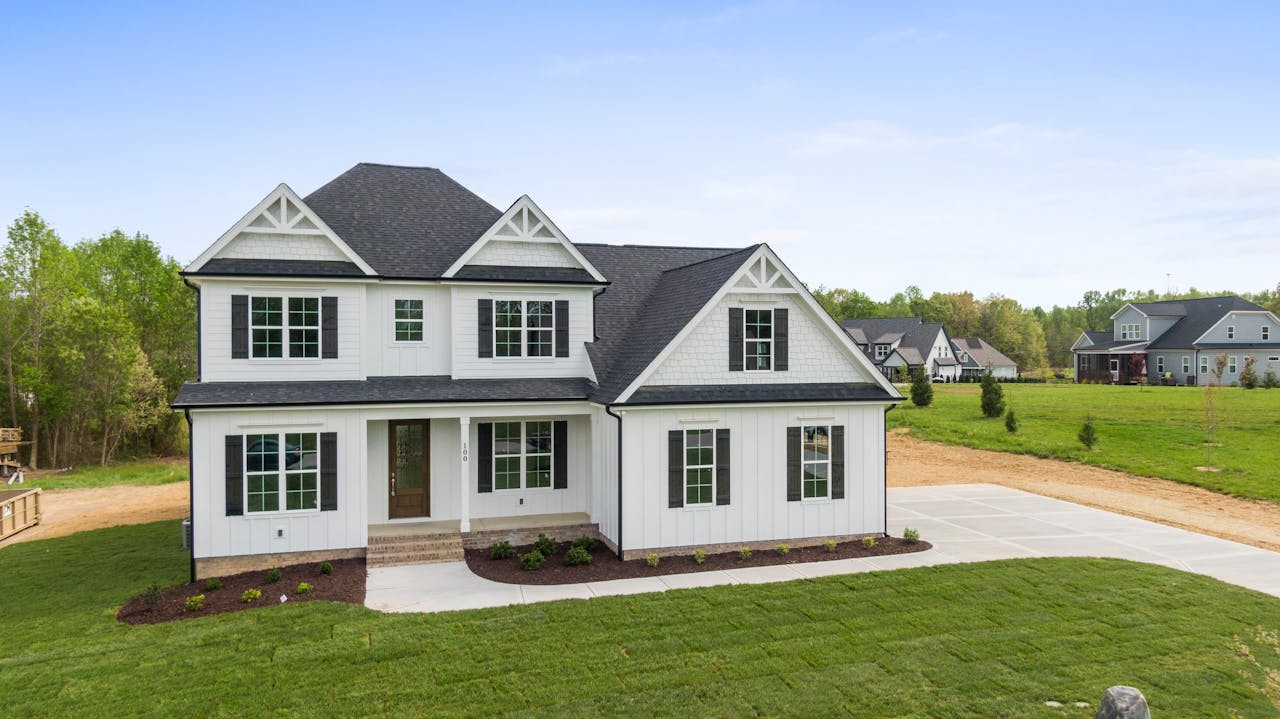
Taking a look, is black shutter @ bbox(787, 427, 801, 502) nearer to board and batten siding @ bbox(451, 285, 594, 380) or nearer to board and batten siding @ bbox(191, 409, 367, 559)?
board and batten siding @ bbox(451, 285, 594, 380)

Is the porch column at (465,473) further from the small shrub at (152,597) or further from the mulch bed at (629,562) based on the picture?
the small shrub at (152,597)

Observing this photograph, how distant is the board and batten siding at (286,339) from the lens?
1505 cm

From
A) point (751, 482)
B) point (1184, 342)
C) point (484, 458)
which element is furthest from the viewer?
point (1184, 342)

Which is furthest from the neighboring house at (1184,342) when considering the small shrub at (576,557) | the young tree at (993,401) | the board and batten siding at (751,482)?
the small shrub at (576,557)

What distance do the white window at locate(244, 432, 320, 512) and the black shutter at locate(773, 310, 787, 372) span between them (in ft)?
31.6

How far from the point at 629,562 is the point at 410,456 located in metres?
5.61

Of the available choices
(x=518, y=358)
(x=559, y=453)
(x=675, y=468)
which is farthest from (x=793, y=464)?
(x=518, y=358)

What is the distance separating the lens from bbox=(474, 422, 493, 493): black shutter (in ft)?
55.7

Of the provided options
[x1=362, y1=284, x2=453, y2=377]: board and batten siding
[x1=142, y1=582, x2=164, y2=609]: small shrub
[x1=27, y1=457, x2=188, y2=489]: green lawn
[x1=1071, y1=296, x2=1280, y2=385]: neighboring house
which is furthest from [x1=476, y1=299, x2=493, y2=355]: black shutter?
[x1=1071, y1=296, x2=1280, y2=385]: neighboring house

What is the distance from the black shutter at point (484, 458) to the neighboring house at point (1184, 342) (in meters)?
56.9

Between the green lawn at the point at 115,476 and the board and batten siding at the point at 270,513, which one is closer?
the board and batten siding at the point at 270,513

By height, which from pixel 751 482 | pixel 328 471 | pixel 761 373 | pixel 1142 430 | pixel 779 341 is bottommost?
pixel 1142 430

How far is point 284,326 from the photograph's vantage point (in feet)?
50.8

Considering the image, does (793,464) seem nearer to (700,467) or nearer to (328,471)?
(700,467)
